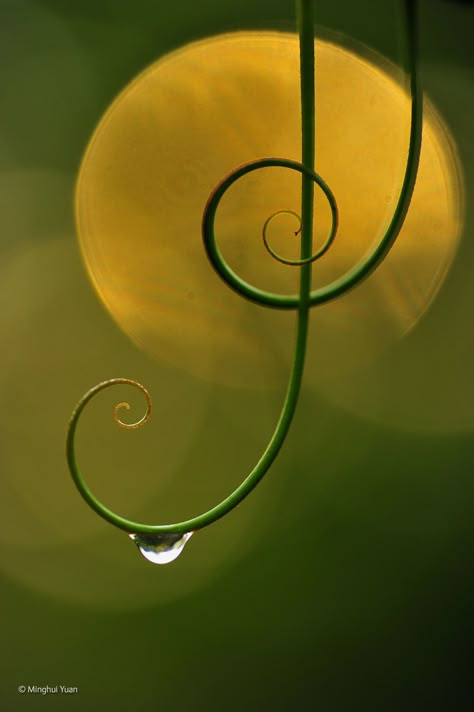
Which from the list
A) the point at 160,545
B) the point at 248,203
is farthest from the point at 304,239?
the point at 248,203

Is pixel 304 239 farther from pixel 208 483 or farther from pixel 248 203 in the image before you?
pixel 208 483

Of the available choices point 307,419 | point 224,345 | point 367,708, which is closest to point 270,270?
point 224,345

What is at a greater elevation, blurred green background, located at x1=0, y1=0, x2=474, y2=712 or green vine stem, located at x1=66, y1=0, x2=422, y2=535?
blurred green background, located at x1=0, y1=0, x2=474, y2=712

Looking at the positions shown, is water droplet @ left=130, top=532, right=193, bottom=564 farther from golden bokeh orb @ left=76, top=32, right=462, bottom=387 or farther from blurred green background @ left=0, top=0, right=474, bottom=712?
blurred green background @ left=0, top=0, right=474, bottom=712

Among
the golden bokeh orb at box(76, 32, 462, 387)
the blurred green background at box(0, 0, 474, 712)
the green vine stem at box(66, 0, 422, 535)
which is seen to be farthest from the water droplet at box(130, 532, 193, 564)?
the blurred green background at box(0, 0, 474, 712)

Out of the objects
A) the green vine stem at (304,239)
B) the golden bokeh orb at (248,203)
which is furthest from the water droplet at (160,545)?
the golden bokeh orb at (248,203)
